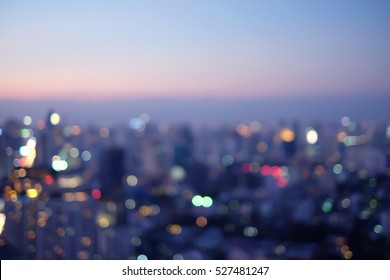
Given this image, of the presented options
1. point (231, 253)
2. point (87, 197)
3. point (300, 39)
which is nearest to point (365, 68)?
point (300, 39)

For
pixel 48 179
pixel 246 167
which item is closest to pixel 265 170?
pixel 246 167

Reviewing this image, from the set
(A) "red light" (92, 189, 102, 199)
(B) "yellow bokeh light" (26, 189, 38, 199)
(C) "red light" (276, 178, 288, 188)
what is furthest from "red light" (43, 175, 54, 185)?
(C) "red light" (276, 178, 288, 188)

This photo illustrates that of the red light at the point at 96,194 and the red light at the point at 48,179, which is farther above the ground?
the red light at the point at 48,179

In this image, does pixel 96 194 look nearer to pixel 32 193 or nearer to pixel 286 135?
pixel 32 193

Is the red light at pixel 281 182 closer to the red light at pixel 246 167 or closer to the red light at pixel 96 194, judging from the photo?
the red light at pixel 246 167

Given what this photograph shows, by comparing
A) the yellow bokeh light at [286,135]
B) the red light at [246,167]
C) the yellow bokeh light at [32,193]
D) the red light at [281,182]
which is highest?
the yellow bokeh light at [286,135]

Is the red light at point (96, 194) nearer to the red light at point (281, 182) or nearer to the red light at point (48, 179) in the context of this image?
the red light at point (48, 179)

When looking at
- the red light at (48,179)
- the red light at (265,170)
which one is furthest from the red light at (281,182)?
the red light at (48,179)

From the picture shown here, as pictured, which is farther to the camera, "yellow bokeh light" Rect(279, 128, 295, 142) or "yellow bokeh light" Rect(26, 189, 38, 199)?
"yellow bokeh light" Rect(279, 128, 295, 142)

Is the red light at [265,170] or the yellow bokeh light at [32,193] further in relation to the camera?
the red light at [265,170]

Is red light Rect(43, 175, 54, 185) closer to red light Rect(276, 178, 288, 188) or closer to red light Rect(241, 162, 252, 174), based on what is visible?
red light Rect(241, 162, 252, 174)

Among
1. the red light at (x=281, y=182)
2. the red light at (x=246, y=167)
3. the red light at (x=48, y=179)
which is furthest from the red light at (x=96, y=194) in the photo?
the red light at (x=281, y=182)
